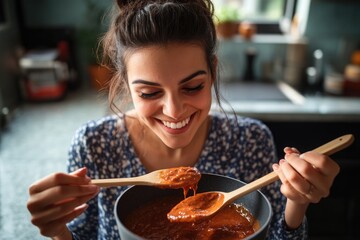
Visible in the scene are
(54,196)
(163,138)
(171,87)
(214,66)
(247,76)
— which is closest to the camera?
(54,196)

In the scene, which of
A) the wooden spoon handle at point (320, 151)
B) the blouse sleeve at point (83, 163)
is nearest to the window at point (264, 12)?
the blouse sleeve at point (83, 163)

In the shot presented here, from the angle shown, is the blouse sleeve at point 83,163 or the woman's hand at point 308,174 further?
the blouse sleeve at point 83,163

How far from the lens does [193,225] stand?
32.7 inches

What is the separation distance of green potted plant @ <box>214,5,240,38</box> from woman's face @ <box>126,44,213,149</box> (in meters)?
1.78

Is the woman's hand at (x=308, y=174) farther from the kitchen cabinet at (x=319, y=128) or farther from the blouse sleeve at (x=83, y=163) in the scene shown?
the kitchen cabinet at (x=319, y=128)

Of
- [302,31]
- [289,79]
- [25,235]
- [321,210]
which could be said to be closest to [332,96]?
[289,79]

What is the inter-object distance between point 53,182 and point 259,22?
2.65 m

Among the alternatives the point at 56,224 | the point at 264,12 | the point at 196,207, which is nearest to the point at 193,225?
the point at 196,207

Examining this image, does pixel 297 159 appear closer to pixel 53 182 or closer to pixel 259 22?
pixel 53 182

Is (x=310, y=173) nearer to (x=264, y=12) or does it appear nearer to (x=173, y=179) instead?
(x=173, y=179)

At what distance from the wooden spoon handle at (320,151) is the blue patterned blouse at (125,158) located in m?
0.49

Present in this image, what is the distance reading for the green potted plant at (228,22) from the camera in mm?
2738

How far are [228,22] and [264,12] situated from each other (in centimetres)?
51

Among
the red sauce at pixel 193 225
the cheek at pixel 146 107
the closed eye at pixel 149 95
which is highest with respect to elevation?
the closed eye at pixel 149 95
